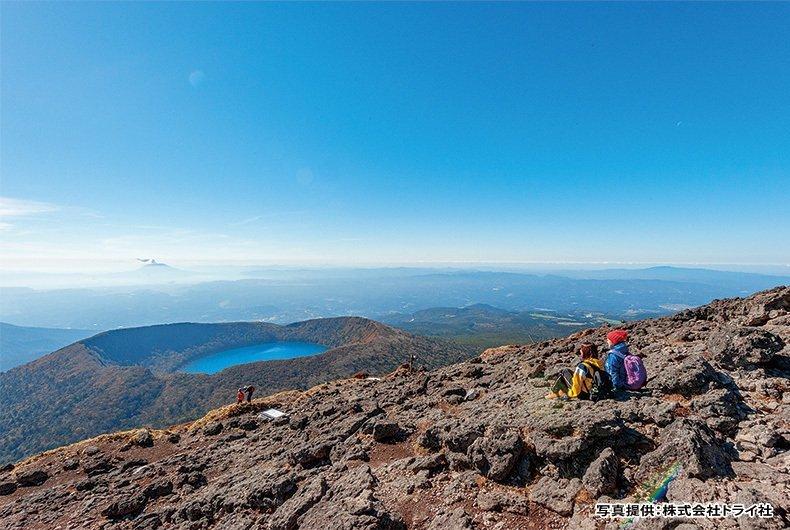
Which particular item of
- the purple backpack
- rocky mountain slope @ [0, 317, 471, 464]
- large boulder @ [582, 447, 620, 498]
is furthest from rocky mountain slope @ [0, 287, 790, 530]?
rocky mountain slope @ [0, 317, 471, 464]

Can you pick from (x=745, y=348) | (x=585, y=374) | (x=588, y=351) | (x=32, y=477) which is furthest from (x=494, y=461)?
(x=32, y=477)

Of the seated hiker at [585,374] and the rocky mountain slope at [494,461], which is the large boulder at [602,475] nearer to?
the rocky mountain slope at [494,461]

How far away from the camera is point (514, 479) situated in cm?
774

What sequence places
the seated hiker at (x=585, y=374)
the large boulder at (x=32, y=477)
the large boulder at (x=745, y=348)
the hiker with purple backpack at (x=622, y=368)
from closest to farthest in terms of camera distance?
the seated hiker at (x=585, y=374)
the hiker with purple backpack at (x=622, y=368)
the large boulder at (x=745, y=348)
the large boulder at (x=32, y=477)

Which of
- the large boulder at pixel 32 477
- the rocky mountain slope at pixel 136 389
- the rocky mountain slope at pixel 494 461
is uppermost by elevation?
the rocky mountain slope at pixel 494 461

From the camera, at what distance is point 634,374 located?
366 inches

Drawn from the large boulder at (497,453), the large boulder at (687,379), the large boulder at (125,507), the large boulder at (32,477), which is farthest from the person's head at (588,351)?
the large boulder at (32,477)

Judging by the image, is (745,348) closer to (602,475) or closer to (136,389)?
(602,475)

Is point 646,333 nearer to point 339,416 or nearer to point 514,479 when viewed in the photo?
point 514,479

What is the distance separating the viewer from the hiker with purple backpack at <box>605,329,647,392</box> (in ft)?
30.4

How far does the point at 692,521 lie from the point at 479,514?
3561 millimetres

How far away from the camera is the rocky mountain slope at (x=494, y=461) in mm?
6445

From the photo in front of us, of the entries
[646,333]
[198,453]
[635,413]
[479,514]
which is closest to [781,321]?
[646,333]

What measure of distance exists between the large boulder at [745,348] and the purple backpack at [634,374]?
3159 mm
